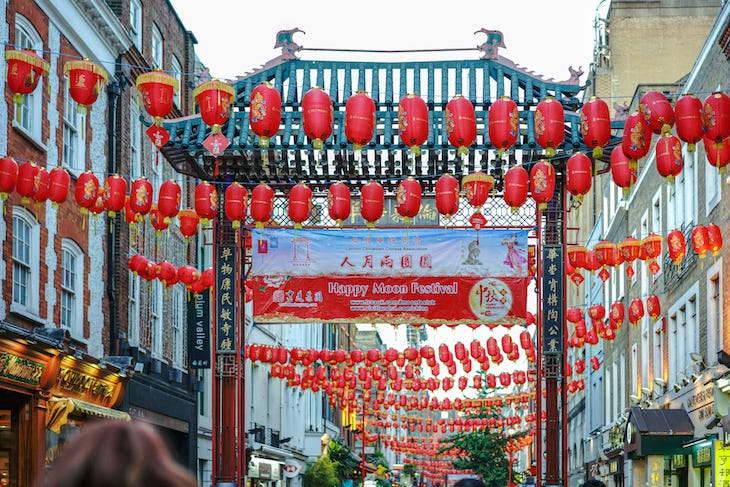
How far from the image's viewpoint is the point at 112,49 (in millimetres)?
26844

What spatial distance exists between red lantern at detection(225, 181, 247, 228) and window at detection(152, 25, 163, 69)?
10.2 m

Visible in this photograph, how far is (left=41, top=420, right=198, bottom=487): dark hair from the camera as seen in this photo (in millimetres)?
2674

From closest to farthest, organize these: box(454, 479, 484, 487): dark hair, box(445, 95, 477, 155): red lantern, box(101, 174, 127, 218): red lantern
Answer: box(454, 479, 484, 487): dark hair → box(445, 95, 477, 155): red lantern → box(101, 174, 127, 218): red lantern

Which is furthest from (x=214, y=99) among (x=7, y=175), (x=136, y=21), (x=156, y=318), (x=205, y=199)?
(x=156, y=318)

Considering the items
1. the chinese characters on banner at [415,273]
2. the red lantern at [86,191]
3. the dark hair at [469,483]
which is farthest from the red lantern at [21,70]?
the dark hair at [469,483]

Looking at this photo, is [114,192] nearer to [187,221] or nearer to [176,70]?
[187,221]

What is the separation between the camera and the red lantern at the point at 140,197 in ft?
66.1

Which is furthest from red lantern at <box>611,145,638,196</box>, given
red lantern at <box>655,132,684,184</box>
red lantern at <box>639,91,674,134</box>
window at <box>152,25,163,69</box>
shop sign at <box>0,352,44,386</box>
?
window at <box>152,25,163,69</box>

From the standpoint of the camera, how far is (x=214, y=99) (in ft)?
55.9

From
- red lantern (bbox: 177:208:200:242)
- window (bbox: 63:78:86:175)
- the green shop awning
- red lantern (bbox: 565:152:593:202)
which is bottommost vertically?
the green shop awning

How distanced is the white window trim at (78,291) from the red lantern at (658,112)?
11873mm

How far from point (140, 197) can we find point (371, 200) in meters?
3.66

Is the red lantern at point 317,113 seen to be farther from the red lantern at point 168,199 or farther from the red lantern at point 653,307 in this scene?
the red lantern at point 653,307

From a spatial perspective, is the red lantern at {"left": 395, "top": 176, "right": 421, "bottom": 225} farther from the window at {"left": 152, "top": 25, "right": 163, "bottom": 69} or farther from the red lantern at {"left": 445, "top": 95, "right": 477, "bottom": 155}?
the window at {"left": 152, "top": 25, "right": 163, "bottom": 69}
